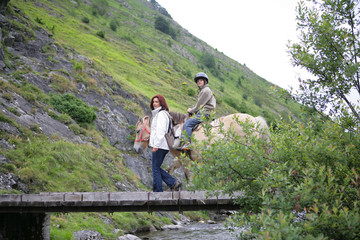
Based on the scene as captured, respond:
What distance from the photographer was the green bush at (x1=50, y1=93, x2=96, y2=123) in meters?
23.4

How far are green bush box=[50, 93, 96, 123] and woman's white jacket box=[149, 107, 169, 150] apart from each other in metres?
15.5

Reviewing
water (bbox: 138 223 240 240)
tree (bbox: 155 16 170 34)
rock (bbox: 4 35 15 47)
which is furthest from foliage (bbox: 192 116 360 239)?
tree (bbox: 155 16 170 34)

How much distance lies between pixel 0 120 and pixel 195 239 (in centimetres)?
1130

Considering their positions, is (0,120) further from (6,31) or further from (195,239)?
(6,31)

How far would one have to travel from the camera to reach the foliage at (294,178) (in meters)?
4.66

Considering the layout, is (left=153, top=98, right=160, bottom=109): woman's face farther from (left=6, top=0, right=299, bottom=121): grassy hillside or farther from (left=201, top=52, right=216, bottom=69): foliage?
(left=201, top=52, right=216, bottom=69): foliage

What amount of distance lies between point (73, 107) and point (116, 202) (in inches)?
661

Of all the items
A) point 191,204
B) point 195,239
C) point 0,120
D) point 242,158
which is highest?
point 242,158

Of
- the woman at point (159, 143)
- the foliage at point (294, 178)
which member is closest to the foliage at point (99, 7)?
the woman at point (159, 143)

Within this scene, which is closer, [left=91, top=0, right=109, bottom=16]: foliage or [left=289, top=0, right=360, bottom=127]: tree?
[left=289, top=0, right=360, bottom=127]: tree

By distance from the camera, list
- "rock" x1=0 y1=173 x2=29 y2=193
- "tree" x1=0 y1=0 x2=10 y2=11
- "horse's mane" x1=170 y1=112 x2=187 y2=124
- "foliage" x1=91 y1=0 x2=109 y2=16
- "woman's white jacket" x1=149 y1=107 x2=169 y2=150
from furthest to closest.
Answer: "foliage" x1=91 y1=0 x2=109 y2=16
"tree" x1=0 y1=0 x2=10 y2=11
"rock" x1=0 y1=173 x2=29 y2=193
"horse's mane" x1=170 y1=112 x2=187 y2=124
"woman's white jacket" x1=149 y1=107 x2=169 y2=150

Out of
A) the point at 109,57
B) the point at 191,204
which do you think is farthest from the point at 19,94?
the point at 109,57

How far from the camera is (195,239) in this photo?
14.9m

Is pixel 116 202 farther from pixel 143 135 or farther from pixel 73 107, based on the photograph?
pixel 73 107
